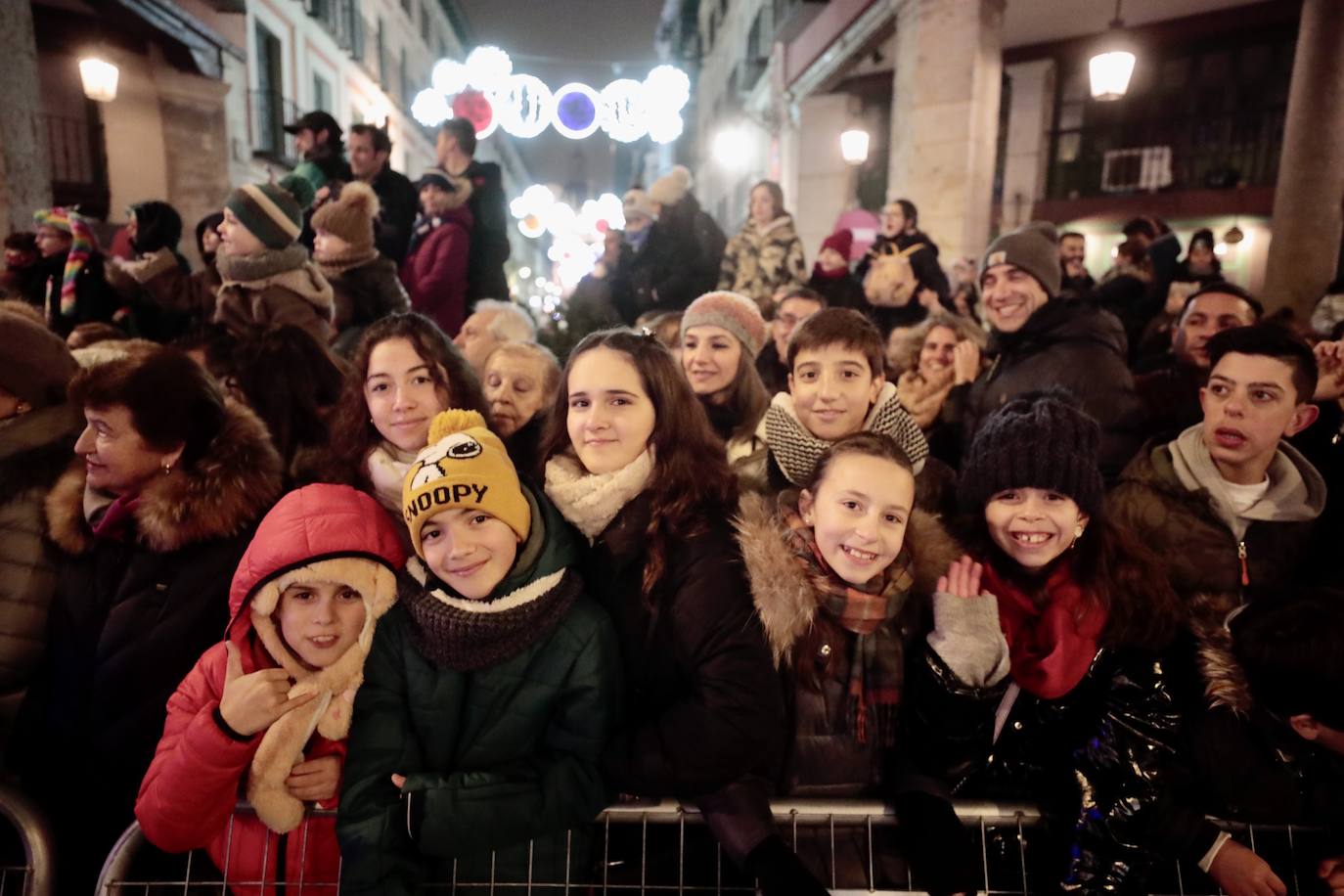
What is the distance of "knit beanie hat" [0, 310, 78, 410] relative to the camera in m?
2.51

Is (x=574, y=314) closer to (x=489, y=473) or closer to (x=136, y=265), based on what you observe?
(x=136, y=265)

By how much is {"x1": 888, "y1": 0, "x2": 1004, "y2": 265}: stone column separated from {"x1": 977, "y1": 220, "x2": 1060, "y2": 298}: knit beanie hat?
6884 mm

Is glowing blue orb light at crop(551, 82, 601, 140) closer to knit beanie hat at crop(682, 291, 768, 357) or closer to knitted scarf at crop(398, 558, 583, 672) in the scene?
knit beanie hat at crop(682, 291, 768, 357)

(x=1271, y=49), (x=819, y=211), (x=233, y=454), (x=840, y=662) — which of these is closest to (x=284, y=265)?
(x=233, y=454)

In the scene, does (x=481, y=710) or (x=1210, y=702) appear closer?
(x=481, y=710)

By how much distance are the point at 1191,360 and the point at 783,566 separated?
294 cm

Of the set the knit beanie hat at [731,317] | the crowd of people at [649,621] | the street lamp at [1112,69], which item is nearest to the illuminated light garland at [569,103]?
the street lamp at [1112,69]

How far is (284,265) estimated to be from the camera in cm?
378

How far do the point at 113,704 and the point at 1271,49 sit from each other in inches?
765

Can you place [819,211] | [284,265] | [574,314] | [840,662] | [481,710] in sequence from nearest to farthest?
[481,710]
[840,662]
[284,265]
[574,314]
[819,211]

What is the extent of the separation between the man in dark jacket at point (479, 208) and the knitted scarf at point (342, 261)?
4.11 feet

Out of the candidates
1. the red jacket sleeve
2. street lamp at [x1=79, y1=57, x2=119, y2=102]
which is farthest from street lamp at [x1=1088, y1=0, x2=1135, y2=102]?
street lamp at [x1=79, y1=57, x2=119, y2=102]

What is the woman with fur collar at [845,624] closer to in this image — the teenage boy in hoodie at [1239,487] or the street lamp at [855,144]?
the teenage boy in hoodie at [1239,487]

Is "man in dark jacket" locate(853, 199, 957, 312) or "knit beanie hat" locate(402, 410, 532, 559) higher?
"man in dark jacket" locate(853, 199, 957, 312)
